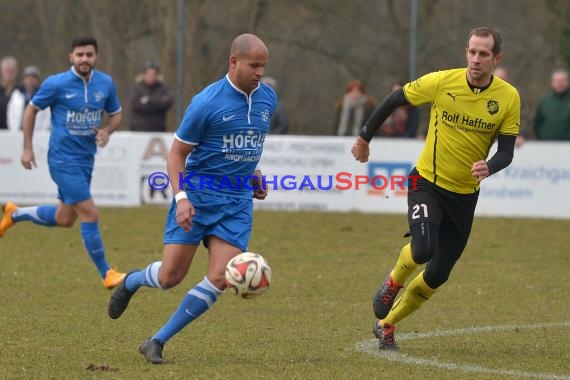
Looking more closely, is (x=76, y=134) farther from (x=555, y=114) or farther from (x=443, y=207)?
(x=555, y=114)

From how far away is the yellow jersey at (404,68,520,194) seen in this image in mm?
7445

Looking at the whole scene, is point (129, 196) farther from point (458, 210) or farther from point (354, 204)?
point (458, 210)

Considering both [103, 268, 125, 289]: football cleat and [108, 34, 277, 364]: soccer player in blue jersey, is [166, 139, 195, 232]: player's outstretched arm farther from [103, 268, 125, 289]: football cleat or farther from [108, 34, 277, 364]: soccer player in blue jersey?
[103, 268, 125, 289]: football cleat

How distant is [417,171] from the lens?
776 cm

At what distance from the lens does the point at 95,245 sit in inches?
417

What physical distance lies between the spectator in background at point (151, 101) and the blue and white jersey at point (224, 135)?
11014mm

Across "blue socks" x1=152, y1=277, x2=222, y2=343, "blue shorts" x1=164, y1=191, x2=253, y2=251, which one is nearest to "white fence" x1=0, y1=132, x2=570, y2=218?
"blue shorts" x1=164, y1=191, x2=253, y2=251

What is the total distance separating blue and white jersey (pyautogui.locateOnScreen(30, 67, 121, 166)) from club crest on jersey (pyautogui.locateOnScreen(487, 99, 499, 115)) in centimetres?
439

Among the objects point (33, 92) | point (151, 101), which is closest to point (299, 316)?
point (151, 101)

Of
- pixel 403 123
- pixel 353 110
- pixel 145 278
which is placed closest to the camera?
pixel 145 278

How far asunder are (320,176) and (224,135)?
10.3 metres

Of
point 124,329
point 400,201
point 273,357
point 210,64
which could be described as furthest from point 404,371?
point 210,64

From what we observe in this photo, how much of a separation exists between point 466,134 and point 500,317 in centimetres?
221

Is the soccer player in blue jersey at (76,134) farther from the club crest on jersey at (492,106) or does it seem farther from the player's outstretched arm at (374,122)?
the club crest on jersey at (492,106)
